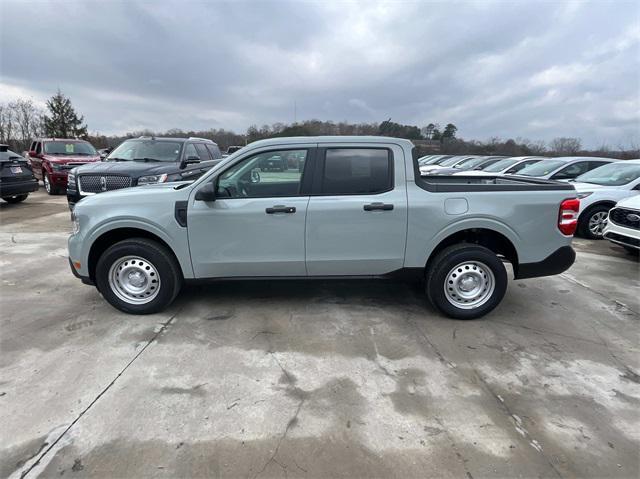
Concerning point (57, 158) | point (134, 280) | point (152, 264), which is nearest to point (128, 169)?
point (134, 280)

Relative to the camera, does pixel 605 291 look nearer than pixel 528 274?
No

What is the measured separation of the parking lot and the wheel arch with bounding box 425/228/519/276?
0.65 metres

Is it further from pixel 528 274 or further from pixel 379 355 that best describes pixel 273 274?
pixel 528 274

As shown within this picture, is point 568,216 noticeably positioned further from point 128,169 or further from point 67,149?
point 67,149

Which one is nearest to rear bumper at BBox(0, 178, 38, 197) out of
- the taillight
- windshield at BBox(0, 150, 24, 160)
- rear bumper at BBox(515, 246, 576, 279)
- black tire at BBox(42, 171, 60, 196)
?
windshield at BBox(0, 150, 24, 160)

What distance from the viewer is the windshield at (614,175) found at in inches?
320

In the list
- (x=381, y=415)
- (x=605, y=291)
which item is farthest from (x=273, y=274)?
(x=605, y=291)

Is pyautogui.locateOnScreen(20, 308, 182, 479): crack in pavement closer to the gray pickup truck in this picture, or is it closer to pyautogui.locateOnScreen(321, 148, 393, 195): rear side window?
the gray pickup truck

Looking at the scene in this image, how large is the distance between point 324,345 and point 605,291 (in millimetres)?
4080

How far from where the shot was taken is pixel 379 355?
3406 mm

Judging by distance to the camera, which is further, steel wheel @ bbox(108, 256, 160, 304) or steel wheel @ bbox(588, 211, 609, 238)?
steel wheel @ bbox(588, 211, 609, 238)

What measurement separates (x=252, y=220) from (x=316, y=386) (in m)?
1.72

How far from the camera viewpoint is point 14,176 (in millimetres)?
10438

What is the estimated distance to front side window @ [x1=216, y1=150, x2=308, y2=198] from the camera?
3.90m
